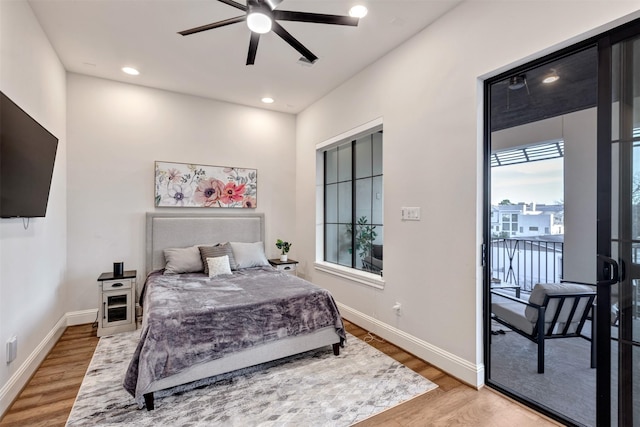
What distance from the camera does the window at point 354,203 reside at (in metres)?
3.72

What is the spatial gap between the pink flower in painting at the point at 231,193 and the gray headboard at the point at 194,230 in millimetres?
230

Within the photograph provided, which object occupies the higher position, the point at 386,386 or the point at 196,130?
the point at 196,130

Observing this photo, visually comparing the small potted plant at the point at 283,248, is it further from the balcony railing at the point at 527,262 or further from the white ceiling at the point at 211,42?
the balcony railing at the point at 527,262

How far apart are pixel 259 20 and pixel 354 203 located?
8.22 feet

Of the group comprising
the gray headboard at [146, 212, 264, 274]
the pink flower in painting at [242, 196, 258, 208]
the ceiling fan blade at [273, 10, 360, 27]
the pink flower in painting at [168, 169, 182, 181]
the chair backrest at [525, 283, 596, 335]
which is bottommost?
the chair backrest at [525, 283, 596, 335]

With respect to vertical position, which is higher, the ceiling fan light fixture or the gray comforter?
the ceiling fan light fixture

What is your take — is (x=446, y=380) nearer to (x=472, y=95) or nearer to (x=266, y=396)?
(x=266, y=396)

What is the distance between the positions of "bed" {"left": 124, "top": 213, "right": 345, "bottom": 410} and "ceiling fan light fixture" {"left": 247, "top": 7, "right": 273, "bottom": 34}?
2116 mm

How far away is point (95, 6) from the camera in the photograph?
2535 millimetres

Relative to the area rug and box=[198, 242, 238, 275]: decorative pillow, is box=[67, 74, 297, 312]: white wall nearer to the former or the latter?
box=[198, 242, 238, 275]: decorative pillow

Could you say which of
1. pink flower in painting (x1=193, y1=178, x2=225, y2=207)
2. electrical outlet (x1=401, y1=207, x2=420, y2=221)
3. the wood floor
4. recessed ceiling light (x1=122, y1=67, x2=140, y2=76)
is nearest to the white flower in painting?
pink flower in painting (x1=193, y1=178, x2=225, y2=207)

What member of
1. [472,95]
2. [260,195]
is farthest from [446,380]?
[260,195]

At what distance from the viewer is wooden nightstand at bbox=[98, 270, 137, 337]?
3.37 metres

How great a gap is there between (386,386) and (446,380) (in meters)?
0.52
